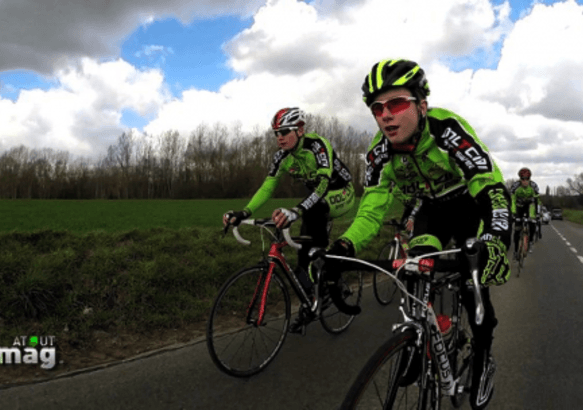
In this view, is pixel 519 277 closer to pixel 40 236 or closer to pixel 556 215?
pixel 40 236

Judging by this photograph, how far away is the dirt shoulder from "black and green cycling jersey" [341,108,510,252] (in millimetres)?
2791

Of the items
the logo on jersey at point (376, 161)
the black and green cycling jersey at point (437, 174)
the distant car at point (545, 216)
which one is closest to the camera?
the black and green cycling jersey at point (437, 174)

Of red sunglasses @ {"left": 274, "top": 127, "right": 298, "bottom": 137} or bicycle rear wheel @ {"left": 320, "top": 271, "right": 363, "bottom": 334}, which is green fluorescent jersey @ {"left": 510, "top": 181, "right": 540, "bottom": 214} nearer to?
bicycle rear wheel @ {"left": 320, "top": 271, "right": 363, "bottom": 334}

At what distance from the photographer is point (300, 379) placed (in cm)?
371

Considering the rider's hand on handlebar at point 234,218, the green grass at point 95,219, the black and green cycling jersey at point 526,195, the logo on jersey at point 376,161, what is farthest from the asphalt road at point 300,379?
the black and green cycling jersey at point 526,195

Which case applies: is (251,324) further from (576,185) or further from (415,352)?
(576,185)

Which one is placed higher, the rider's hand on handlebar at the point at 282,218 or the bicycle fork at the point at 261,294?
the rider's hand on handlebar at the point at 282,218

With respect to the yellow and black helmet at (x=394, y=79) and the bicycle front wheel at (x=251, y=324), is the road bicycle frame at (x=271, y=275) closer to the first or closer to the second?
the bicycle front wheel at (x=251, y=324)

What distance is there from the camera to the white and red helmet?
4.45m

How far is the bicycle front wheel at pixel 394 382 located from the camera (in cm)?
171

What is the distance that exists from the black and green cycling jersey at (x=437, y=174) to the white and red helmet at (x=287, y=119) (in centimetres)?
172

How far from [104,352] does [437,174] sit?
11.5 feet

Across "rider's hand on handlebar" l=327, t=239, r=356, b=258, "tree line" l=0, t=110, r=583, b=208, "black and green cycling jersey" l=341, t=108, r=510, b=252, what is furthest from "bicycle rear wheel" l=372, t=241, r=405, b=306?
"tree line" l=0, t=110, r=583, b=208

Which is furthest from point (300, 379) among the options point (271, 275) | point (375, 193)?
point (375, 193)
